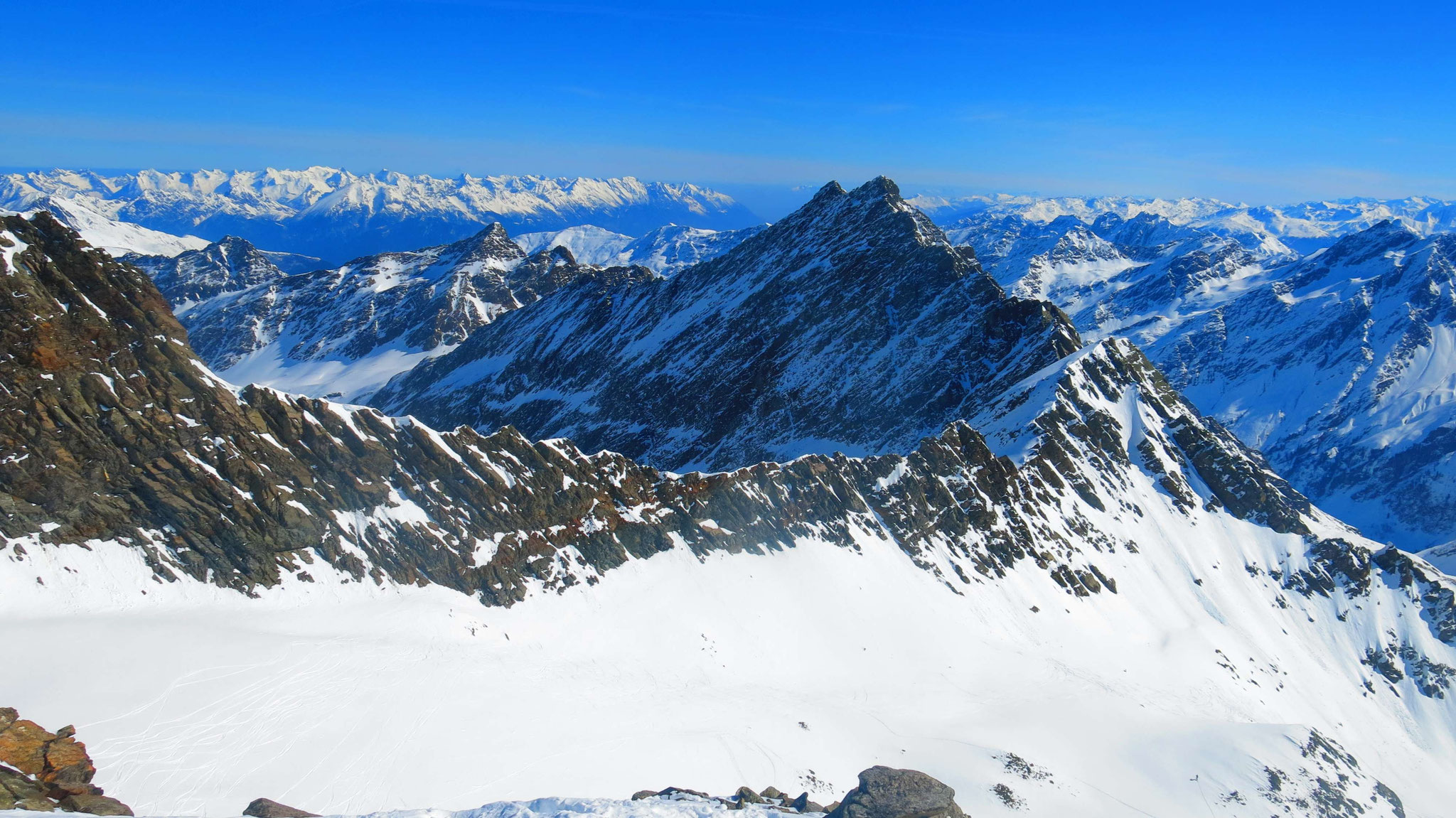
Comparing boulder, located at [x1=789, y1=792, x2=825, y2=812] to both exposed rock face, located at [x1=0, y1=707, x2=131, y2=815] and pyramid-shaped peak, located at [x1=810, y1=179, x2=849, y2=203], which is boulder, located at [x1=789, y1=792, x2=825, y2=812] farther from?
pyramid-shaped peak, located at [x1=810, y1=179, x2=849, y2=203]

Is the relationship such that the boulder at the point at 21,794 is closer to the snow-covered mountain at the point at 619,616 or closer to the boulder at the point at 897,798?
the snow-covered mountain at the point at 619,616

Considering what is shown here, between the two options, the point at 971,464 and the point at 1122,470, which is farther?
the point at 1122,470

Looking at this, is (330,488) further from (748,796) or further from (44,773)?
(748,796)

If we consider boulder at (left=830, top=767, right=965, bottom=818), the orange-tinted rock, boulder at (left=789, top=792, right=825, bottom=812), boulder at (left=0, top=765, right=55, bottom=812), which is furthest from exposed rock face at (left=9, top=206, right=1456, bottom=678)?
boulder at (left=830, top=767, right=965, bottom=818)

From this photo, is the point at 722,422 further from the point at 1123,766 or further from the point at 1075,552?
the point at 1123,766

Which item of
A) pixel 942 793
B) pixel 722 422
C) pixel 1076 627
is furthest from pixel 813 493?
pixel 722 422

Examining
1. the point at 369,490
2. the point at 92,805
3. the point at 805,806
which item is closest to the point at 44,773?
the point at 92,805
